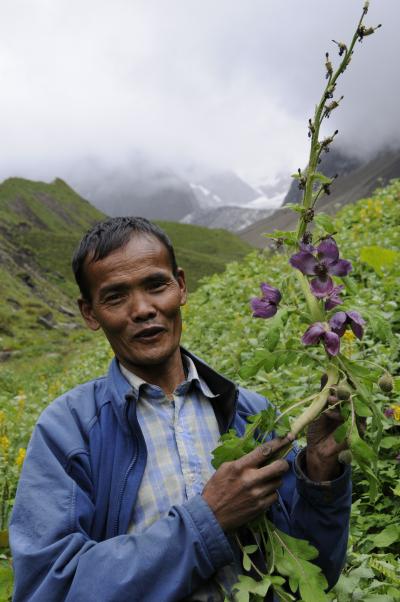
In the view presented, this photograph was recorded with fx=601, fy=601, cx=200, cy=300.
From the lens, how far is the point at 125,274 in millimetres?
2336

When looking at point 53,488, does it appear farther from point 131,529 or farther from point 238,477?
point 238,477

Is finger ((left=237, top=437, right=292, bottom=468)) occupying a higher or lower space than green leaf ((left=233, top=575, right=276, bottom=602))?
higher

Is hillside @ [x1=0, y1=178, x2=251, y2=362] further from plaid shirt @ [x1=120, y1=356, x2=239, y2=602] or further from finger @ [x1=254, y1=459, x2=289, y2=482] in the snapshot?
finger @ [x1=254, y1=459, x2=289, y2=482]

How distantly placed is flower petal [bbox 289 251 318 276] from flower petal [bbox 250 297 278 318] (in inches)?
6.7

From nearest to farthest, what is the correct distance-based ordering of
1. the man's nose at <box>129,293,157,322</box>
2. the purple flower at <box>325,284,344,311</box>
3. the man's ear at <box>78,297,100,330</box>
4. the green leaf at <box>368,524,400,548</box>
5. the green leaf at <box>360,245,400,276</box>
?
the purple flower at <box>325,284,344,311</box>, the man's nose at <box>129,293,157,322</box>, the man's ear at <box>78,297,100,330</box>, the green leaf at <box>368,524,400,548</box>, the green leaf at <box>360,245,400,276</box>

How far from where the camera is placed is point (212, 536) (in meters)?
1.84

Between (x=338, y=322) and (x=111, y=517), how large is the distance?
1008 mm

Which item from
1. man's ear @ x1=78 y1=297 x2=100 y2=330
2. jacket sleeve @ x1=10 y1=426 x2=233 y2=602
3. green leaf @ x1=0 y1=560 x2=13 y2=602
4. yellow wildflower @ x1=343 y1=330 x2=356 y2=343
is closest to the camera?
jacket sleeve @ x1=10 y1=426 x2=233 y2=602

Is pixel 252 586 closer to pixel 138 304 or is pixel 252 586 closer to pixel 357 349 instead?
pixel 138 304

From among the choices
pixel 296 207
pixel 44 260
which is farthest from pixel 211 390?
pixel 44 260

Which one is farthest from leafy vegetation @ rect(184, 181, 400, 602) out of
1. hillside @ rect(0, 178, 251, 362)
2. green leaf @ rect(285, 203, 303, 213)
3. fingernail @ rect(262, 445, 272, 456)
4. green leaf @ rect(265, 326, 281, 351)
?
hillside @ rect(0, 178, 251, 362)

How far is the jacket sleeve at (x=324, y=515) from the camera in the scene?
2051mm

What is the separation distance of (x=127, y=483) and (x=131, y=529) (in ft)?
0.58

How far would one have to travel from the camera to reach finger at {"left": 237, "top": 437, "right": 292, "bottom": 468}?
6.09 ft
